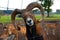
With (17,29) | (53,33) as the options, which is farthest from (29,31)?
(53,33)

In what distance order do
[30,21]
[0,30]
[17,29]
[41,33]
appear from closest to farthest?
[30,21] → [41,33] → [17,29] → [0,30]

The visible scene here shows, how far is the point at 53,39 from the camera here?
A: 1596cm

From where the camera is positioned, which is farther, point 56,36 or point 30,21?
point 56,36

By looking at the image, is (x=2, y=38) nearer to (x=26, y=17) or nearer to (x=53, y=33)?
(x=26, y=17)

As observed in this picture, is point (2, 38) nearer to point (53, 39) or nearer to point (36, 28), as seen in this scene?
point (36, 28)

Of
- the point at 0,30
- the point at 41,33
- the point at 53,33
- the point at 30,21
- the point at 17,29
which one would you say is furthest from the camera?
the point at 53,33

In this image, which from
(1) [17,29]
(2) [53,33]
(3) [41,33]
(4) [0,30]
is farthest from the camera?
(2) [53,33]

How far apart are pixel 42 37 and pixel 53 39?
3.49 metres

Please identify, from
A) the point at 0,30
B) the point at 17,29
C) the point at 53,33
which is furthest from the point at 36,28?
the point at 53,33

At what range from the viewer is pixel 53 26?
59.0ft

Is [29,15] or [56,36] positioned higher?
[29,15]

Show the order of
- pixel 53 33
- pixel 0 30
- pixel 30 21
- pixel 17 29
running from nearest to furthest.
→ pixel 30 21 → pixel 17 29 → pixel 0 30 → pixel 53 33

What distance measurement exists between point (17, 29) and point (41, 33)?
4.56ft

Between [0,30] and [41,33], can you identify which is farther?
[0,30]
